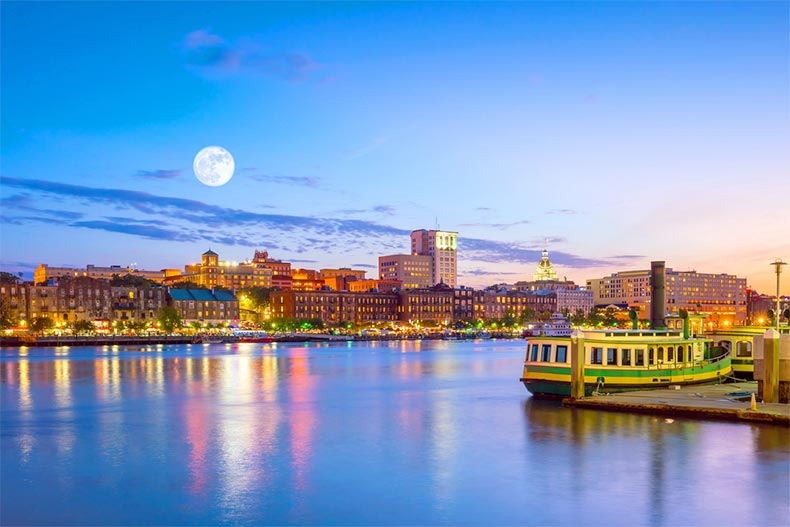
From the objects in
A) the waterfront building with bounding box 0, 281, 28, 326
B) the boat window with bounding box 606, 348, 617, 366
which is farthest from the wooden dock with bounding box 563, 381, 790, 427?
the waterfront building with bounding box 0, 281, 28, 326

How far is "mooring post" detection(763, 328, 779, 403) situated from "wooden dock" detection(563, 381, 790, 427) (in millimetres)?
1030

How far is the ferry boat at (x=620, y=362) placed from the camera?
1811 inches

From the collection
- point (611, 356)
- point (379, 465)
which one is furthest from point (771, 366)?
point (379, 465)

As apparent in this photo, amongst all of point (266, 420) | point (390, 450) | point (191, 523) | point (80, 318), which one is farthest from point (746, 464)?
point (80, 318)

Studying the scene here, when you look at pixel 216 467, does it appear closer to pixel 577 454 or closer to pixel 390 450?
pixel 390 450

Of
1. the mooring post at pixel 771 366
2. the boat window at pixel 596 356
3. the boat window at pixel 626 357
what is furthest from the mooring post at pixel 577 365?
the mooring post at pixel 771 366

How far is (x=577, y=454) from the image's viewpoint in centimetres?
3306

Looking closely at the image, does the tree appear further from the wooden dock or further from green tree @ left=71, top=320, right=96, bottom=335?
the wooden dock

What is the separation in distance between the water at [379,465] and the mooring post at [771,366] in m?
4.54

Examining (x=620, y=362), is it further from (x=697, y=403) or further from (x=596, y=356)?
(x=697, y=403)

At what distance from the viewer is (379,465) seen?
3259 centimetres

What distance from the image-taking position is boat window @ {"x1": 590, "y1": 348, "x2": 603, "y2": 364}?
151 ft

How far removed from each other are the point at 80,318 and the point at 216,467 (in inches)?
7008

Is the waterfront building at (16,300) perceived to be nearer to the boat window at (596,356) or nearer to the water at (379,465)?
the water at (379,465)
